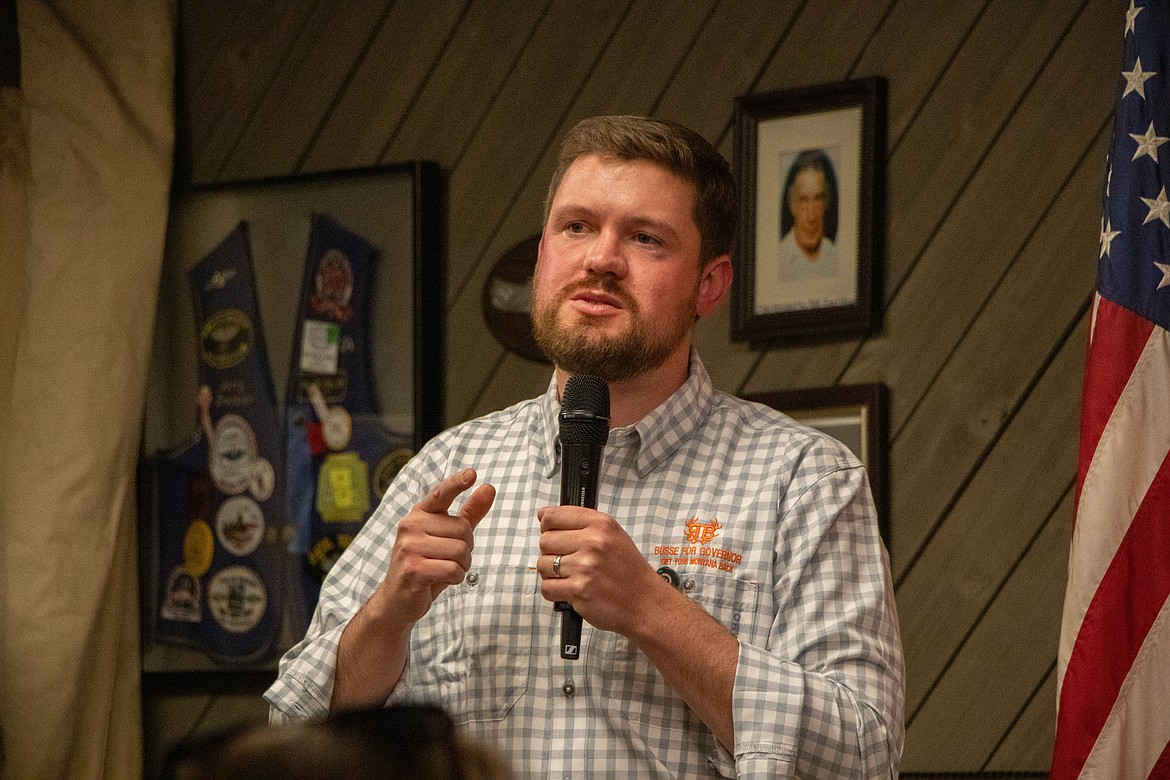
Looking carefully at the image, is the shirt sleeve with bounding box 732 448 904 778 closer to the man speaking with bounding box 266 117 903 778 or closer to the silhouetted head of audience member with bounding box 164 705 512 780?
the man speaking with bounding box 266 117 903 778

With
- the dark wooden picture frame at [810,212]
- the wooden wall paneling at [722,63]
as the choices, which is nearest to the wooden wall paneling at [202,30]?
the wooden wall paneling at [722,63]

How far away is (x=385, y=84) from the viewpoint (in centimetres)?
358

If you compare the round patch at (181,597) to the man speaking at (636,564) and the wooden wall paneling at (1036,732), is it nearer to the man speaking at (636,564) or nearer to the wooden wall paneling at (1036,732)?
the man speaking at (636,564)

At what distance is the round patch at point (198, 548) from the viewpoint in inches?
141

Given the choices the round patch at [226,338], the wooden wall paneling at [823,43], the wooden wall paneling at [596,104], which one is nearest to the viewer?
the wooden wall paneling at [823,43]

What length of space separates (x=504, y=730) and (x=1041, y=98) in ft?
5.45

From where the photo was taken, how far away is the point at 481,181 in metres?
3.44

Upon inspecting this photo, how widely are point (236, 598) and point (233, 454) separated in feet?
1.12

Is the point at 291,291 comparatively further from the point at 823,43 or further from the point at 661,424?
the point at 661,424

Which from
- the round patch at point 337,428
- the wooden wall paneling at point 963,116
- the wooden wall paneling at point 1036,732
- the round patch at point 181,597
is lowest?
the wooden wall paneling at point 1036,732

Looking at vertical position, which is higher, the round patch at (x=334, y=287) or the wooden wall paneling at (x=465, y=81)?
the wooden wall paneling at (x=465, y=81)

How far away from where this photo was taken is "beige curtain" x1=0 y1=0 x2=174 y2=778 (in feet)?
10.9

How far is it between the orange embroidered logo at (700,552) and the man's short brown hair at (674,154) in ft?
1.45

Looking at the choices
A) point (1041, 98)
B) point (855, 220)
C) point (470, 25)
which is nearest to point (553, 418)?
point (855, 220)
